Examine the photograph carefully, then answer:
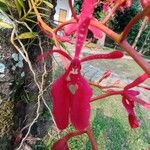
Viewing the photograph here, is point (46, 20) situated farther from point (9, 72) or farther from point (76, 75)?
point (76, 75)

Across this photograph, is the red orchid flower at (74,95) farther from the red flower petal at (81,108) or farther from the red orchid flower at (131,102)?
the red orchid flower at (131,102)

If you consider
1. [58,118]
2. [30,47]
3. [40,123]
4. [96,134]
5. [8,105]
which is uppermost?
[58,118]

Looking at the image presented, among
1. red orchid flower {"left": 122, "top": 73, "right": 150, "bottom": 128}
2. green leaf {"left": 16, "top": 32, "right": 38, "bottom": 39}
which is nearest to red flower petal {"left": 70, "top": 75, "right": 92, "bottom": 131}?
red orchid flower {"left": 122, "top": 73, "right": 150, "bottom": 128}

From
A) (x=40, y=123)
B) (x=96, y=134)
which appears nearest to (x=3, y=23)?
(x=40, y=123)

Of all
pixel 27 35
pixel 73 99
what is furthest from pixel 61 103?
pixel 27 35

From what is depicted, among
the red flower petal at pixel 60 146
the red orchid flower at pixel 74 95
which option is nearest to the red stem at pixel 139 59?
the red orchid flower at pixel 74 95

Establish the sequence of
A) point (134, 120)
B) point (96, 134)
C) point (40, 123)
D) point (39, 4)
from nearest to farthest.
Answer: point (134, 120) < point (39, 4) < point (40, 123) < point (96, 134)

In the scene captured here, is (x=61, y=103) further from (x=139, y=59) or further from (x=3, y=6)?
(x=3, y=6)

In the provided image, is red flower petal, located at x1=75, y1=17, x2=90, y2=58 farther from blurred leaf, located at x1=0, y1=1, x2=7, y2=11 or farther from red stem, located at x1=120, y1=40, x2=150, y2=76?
blurred leaf, located at x1=0, y1=1, x2=7, y2=11
